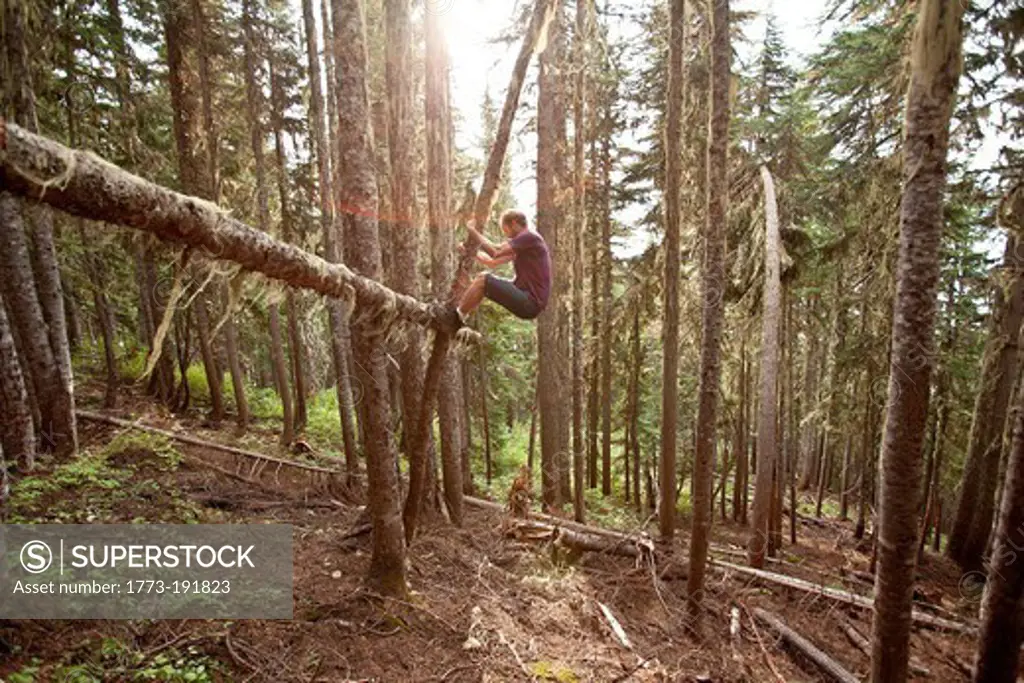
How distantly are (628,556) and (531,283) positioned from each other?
5844 mm

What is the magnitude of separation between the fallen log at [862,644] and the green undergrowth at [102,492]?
9.98 meters

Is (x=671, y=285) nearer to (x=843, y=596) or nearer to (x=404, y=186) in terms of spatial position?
(x=404, y=186)

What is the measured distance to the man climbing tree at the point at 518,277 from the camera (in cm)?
568

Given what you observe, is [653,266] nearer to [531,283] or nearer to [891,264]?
[891,264]

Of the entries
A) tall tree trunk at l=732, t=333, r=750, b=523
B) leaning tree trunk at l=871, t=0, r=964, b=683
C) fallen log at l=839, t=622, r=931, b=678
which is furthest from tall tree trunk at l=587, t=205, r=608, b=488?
leaning tree trunk at l=871, t=0, r=964, b=683

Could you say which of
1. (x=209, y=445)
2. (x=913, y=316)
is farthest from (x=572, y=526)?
(x=209, y=445)

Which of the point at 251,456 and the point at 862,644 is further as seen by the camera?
the point at 251,456

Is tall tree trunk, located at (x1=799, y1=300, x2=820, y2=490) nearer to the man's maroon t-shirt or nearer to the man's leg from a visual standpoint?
the man's maroon t-shirt

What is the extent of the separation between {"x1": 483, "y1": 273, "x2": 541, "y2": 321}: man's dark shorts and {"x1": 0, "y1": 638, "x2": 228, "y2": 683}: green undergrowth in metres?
4.28

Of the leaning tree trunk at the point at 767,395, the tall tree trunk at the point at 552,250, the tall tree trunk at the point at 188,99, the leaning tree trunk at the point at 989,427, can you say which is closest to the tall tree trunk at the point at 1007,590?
the leaning tree trunk at the point at 767,395

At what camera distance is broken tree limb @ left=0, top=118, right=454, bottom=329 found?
1.73 m

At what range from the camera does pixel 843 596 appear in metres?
8.33

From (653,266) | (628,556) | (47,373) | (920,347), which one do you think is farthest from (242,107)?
(920,347)

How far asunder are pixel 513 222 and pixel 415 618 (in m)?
4.63
